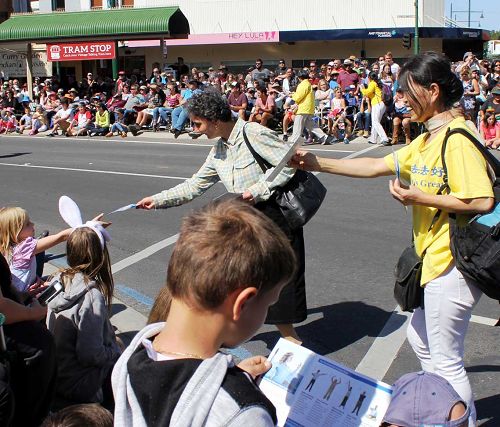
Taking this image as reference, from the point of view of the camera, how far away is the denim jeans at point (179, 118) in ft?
70.3

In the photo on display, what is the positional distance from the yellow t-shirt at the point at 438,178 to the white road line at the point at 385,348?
1572 millimetres

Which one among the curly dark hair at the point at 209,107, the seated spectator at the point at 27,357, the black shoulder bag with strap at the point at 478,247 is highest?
the curly dark hair at the point at 209,107

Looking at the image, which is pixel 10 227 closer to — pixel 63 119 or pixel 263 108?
pixel 263 108

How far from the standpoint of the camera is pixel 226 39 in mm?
42594

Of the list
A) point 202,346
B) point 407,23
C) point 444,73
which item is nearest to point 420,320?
point 444,73

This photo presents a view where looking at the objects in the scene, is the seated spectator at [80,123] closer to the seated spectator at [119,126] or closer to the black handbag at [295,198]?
the seated spectator at [119,126]

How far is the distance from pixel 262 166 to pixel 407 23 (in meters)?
37.2

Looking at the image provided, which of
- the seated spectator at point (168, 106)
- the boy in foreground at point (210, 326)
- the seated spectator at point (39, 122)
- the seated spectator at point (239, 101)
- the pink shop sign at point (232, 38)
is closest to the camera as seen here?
Result: the boy in foreground at point (210, 326)

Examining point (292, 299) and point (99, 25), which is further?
point (99, 25)

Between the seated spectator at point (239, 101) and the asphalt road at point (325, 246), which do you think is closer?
the asphalt road at point (325, 246)

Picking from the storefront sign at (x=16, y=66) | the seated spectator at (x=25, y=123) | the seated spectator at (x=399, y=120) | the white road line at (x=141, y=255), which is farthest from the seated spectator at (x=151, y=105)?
the white road line at (x=141, y=255)

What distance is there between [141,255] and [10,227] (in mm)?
3243

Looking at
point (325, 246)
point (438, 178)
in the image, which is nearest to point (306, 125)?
point (325, 246)

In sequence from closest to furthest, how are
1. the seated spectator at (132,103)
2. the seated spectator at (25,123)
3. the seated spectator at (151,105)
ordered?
the seated spectator at (151,105)
the seated spectator at (132,103)
the seated spectator at (25,123)
